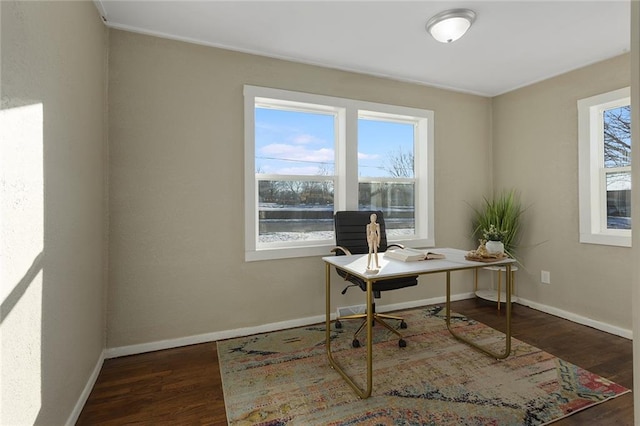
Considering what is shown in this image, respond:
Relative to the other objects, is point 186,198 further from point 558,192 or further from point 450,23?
point 558,192

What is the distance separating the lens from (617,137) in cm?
296

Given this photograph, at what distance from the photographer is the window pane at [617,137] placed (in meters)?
2.91

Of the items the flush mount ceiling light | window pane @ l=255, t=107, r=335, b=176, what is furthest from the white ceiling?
window pane @ l=255, t=107, r=335, b=176

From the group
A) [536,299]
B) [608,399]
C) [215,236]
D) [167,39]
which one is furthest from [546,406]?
[167,39]

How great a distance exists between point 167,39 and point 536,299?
4.57 meters

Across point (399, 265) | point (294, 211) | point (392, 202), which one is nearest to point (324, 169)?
point (294, 211)

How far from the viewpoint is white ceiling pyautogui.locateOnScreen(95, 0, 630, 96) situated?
2.19 metres

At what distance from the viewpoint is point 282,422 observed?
5.60ft

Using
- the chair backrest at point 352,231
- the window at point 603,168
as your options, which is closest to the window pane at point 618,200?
the window at point 603,168

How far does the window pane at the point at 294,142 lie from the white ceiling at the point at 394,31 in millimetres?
543

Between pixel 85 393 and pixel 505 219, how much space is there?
410cm

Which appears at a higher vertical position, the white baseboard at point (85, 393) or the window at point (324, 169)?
the window at point (324, 169)

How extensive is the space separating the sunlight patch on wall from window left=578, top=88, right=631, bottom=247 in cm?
424

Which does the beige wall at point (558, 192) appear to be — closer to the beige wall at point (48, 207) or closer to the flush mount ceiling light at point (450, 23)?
the flush mount ceiling light at point (450, 23)
